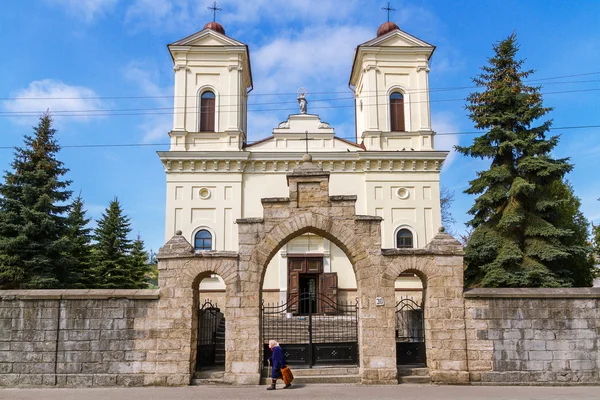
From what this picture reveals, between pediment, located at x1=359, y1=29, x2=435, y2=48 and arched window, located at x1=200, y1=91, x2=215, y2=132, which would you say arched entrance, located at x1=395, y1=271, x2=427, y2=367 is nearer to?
arched window, located at x1=200, y1=91, x2=215, y2=132

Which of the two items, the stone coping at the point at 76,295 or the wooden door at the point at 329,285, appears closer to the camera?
the stone coping at the point at 76,295

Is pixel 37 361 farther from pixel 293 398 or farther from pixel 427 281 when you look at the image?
pixel 427 281

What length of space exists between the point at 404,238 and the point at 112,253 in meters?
16.9

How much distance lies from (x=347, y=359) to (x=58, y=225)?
14016 mm

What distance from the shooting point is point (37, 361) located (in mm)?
12055

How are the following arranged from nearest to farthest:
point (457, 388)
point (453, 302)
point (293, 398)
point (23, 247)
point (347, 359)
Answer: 1. point (293, 398)
2. point (457, 388)
3. point (453, 302)
4. point (347, 359)
5. point (23, 247)

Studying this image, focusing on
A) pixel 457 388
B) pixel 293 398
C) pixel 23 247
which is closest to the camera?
pixel 293 398

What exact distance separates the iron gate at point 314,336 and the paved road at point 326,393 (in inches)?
52.4

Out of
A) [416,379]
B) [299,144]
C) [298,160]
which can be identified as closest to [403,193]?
[298,160]

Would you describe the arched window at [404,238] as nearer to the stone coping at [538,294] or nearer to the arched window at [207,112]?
the arched window at [207,112]

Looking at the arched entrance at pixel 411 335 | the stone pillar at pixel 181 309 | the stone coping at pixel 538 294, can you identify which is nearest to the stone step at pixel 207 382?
the stone pillar at pixel 181 309

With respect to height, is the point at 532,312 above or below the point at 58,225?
below

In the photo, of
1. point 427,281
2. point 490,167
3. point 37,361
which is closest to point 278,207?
point 427,281

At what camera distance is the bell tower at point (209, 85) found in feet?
87.3
